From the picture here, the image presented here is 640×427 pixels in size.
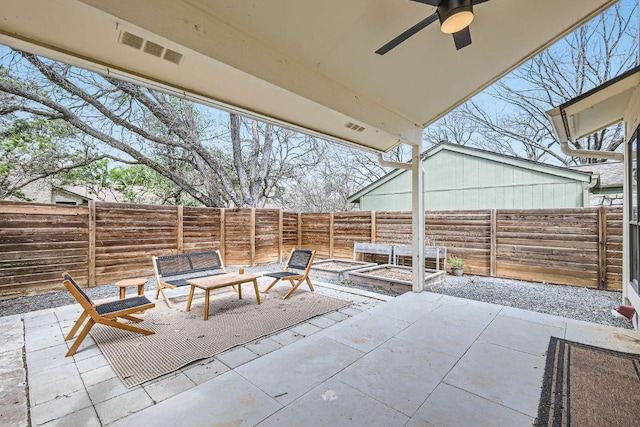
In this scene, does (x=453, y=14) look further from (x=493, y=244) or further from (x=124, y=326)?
(x=493, y=244)

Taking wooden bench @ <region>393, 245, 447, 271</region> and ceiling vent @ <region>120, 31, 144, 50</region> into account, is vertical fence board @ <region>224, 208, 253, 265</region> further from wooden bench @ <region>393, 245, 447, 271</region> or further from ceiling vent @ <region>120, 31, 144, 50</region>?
ceiling vent @ <region>120, 31, 144, 50</region>

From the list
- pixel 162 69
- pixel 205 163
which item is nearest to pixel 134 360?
pixel 162 69

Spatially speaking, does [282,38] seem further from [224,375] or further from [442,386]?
[442,386]

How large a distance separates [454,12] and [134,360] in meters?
3.75

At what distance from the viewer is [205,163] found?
1152 cm

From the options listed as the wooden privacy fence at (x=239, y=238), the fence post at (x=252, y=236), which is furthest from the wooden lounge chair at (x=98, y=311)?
the fence post at (x=252, y=236)

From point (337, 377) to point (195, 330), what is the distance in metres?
1.83

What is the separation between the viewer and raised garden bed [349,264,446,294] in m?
4.96

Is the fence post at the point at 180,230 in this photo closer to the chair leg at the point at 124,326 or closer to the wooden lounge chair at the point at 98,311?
the wooden lounge chair at the point at 98,311

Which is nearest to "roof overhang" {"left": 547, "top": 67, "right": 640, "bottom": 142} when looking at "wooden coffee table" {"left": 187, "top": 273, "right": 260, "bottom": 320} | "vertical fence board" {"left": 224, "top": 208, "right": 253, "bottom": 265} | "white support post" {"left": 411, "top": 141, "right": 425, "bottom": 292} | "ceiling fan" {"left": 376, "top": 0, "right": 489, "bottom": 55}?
"white support post" {"left": 411, "top": 141, "right": 425, "bottom": 292}

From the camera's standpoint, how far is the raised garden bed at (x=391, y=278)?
4.96m

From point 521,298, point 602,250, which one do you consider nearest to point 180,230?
point 521,298

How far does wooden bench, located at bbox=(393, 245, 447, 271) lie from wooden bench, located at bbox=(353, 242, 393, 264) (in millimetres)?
165

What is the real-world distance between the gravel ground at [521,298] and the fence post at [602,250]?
0.22m
